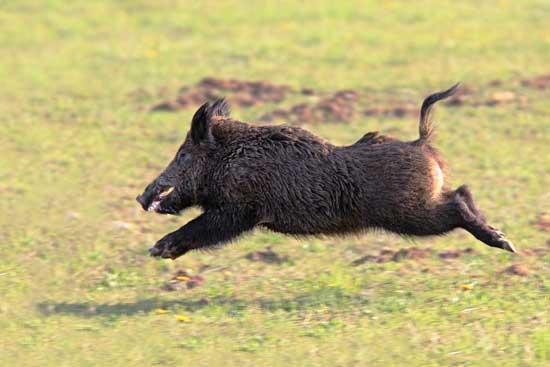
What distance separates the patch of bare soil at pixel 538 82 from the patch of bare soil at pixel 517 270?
5561mm

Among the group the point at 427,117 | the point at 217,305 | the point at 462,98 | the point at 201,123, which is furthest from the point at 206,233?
the point at 462,98

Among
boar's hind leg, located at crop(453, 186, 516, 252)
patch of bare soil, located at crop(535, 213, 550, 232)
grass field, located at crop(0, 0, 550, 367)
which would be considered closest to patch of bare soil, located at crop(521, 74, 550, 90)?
grass field, located at crop(0, 0, 550, 367)

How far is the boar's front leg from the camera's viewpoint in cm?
695

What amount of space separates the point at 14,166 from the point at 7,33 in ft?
19.0

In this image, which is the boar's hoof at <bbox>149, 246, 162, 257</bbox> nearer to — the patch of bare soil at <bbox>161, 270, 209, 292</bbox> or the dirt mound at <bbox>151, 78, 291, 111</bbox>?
the patch of bare soil at <bbox>161, 270, 209, 292</bbox>

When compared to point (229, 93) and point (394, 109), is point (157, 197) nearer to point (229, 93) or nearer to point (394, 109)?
point (394, 109)

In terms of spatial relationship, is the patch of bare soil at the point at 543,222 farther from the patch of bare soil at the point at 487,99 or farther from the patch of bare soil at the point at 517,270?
the patch of bare soil at the point at 487,99

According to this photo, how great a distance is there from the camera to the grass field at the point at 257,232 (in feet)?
21.0

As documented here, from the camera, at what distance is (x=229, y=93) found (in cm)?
1269

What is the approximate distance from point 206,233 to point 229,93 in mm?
5880

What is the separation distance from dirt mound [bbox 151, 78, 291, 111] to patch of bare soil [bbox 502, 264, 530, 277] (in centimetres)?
540

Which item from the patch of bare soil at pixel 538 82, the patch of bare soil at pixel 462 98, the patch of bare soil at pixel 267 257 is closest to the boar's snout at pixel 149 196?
the patch of bare soil at pixel 267 257

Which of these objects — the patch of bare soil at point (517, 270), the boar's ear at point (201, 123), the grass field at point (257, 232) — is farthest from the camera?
the patch of bare soil at point (517, 270)

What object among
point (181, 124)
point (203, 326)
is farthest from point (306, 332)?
point (181, 124)
